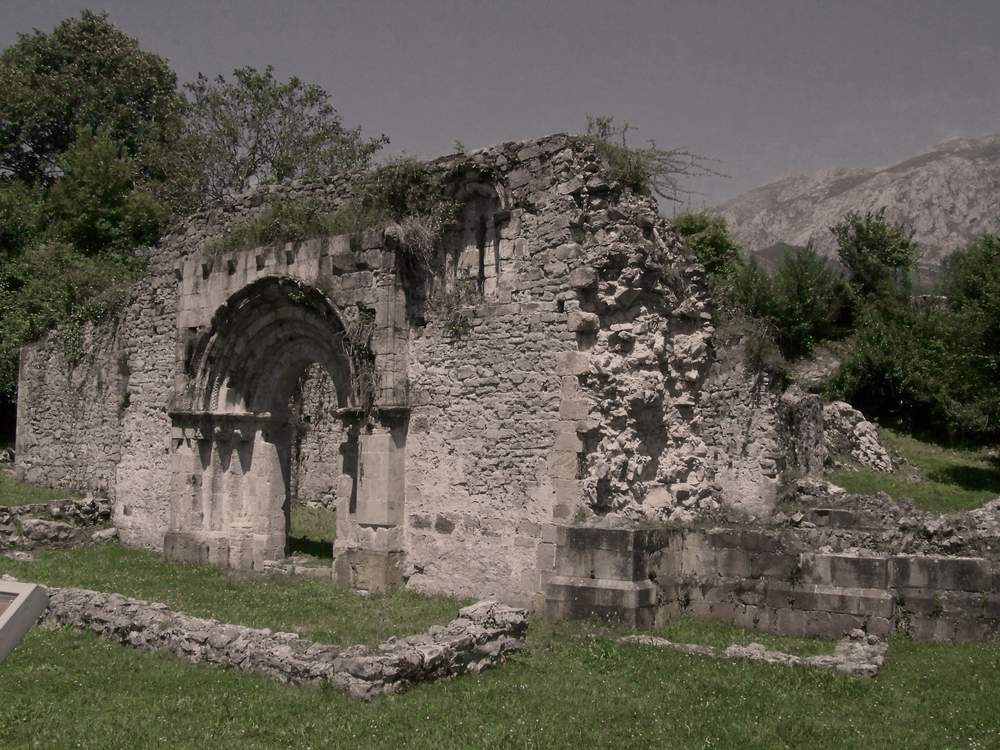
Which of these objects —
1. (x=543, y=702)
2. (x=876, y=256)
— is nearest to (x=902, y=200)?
(x=876, y=256)

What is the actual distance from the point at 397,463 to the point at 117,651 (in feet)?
13.4

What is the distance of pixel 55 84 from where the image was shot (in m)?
31.6

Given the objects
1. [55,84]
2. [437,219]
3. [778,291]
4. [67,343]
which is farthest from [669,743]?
[55,84]

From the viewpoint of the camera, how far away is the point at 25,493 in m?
18.4

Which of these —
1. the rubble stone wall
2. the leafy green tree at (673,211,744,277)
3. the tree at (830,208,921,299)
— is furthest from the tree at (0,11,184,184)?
the tree at (830,208,921,299)

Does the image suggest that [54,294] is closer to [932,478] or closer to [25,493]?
[25,493]

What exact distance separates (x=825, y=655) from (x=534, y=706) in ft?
9.75

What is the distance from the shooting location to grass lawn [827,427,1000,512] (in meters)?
17.7

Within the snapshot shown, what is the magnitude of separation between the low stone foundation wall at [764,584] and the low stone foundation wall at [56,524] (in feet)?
29.2

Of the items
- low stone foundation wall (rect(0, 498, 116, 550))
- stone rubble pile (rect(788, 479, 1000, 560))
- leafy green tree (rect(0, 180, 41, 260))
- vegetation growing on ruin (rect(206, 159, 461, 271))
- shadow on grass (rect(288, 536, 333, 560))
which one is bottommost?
shadow on grass (rect(288, 536, 333, 560))

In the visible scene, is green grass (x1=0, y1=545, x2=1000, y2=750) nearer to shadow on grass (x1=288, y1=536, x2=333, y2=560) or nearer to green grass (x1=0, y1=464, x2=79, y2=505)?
shadow on grass (x1=288, y1=536, x2=333, y2=560)

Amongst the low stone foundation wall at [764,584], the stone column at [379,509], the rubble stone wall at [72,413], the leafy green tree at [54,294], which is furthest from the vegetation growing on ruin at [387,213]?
the leafy green tree at [54,294]

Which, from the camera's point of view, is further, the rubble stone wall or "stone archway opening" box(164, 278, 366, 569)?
the rubble stone wall

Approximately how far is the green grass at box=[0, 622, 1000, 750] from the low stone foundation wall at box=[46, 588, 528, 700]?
127 mm
